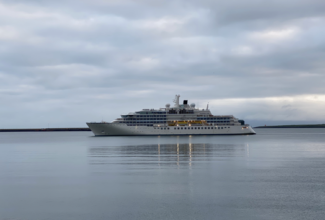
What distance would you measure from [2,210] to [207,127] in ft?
323

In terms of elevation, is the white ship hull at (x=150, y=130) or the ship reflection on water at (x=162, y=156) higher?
the white ship hull at (x=150, y=130)

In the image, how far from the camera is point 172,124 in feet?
367

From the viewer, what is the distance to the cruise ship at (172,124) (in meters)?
109

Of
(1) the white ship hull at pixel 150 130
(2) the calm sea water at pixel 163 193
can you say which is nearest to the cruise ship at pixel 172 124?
(1) the white ship hull at pixel 150 130

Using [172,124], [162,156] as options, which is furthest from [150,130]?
[162,156]

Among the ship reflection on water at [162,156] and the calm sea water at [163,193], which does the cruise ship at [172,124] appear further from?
the calm sea water at [163,193]

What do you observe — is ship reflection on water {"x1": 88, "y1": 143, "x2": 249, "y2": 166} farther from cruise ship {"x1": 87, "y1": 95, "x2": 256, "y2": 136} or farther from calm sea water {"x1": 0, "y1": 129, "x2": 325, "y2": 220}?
cruise ship {"x1": 87, "y1": 95, "x2": 256, "y2": 136}

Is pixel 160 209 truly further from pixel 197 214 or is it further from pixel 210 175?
pixel 210 175

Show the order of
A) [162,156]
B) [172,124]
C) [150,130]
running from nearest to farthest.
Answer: [162,156]
[150,130]
[172,124]

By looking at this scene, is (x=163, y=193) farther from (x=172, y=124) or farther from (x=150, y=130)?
(x=172, y=124)

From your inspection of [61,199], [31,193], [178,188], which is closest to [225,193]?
[178,188]

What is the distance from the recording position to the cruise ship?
109m

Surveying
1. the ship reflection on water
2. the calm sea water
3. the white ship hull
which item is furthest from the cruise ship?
the calm sea water

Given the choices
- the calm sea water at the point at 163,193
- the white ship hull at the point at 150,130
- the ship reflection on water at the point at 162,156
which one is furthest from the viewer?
the white ship hull at the point at 150,130
